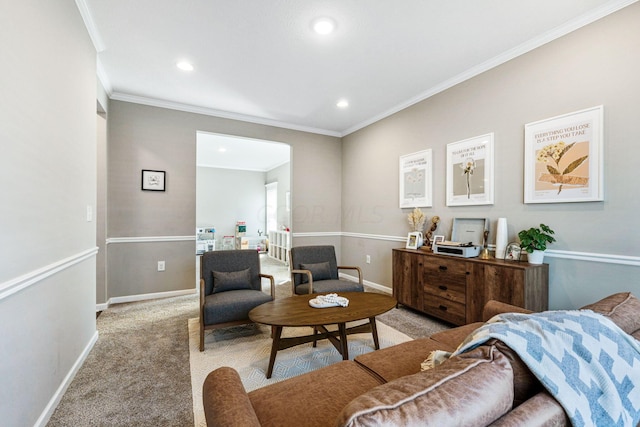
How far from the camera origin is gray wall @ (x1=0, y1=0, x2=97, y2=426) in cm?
128

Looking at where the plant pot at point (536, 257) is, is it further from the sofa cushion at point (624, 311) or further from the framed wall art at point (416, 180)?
the framed wall art at point (416, 180)

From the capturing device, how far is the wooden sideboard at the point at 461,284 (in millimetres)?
2352

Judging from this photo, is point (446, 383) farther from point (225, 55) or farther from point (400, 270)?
point (225, 55)

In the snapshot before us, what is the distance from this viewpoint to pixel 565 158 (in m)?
2.36

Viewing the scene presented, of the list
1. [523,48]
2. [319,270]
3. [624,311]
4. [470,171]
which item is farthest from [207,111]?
[624,311]

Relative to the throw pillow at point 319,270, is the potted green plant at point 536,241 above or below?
above

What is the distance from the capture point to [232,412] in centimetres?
84

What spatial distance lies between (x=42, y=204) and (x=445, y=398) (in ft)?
7.07

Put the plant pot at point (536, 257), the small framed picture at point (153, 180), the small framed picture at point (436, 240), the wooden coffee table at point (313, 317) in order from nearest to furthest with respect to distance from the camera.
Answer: the wooden coffee table at point (313, 317) → the plant pot at point (536, 257) → the small framed picture at point (436, 240) → the small framed picture at point (153, 180)

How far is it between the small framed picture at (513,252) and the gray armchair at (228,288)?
2.29 meters

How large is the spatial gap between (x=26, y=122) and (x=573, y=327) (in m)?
2.52

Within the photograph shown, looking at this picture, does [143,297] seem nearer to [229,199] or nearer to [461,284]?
[461,284]

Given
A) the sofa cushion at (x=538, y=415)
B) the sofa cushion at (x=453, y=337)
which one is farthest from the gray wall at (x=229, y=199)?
the sofa cushion at (x=538, y=415)

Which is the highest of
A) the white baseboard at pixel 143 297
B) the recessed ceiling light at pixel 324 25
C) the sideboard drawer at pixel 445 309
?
the recessed ceiling light at pixel 324 25
